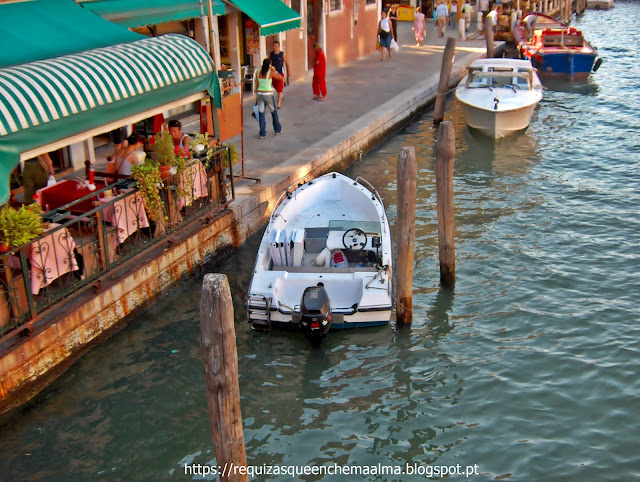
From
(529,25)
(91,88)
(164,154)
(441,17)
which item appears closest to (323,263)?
(164,154)

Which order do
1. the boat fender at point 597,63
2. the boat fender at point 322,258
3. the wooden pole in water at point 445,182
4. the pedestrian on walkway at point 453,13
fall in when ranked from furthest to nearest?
the pedestrian on walkway at point 453,13 → the boat fender at point 597,63 → the boat fender at point 322,258 → the wooden pole in water at point 445,182

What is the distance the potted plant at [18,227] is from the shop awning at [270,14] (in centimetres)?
979

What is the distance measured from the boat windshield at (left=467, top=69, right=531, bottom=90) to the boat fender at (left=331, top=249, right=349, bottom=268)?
10.2 metres

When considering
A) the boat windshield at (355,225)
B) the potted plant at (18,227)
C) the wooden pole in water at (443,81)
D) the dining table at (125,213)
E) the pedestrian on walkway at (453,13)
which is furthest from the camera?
the pedestrian on walkway at (453,13)

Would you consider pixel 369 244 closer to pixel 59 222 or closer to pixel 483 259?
pixel 483 259

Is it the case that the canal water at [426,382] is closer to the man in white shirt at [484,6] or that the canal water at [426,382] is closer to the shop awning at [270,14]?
the shop awning at [270,14]

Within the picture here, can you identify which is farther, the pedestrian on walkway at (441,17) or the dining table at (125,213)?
the pedestrian on walkway at (441,17)

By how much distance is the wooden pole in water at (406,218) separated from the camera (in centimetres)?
906

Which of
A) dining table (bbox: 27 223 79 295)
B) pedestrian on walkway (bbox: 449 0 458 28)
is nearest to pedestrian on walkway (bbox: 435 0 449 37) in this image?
pedestrian on walkway (bbox: 449 0 458 28)

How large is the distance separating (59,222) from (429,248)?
6.00m

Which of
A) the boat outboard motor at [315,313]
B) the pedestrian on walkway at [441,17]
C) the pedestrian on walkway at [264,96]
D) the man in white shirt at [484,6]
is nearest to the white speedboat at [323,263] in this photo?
the boat outboard motor at [315,313]

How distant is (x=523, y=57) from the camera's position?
88.7ft

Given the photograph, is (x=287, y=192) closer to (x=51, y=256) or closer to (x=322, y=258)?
(x=322, y=258)

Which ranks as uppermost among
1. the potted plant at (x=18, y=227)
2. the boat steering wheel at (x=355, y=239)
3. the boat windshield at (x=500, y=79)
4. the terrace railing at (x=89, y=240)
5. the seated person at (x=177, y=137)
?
the seated person at (x=177, y=137)
